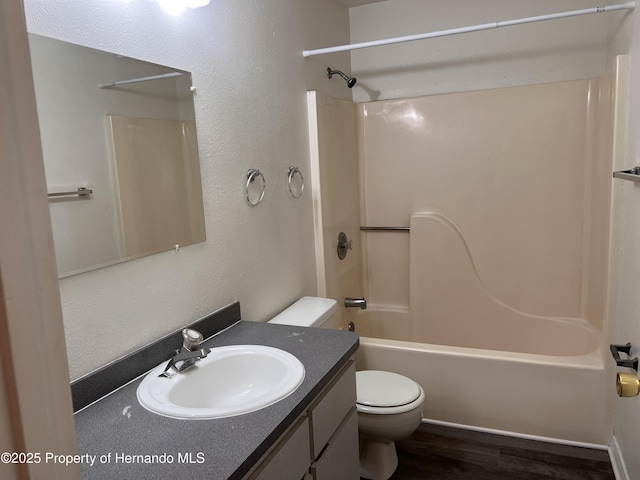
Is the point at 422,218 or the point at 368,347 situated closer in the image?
the point at 368,347

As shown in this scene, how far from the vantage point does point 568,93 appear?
8.91 ft

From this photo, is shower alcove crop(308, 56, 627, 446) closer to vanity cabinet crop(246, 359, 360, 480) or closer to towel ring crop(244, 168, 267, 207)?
towel ring crop(244, 168, 267, 207)

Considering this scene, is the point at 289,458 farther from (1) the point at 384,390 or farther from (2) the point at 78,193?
(1) the point at 384,390

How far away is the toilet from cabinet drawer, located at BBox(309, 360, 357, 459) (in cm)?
41

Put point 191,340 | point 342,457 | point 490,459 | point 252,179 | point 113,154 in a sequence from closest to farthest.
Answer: point 113,154 → point 191,340 → point 342,457 → point 252,179 → point 490,459

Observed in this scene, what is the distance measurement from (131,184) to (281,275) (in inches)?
38.4

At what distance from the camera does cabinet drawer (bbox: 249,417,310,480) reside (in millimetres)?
1094

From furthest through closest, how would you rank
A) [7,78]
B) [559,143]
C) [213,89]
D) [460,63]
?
[460,63], [559,143], [213,89], [7,78]

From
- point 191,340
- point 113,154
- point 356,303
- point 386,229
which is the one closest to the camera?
point 113,154

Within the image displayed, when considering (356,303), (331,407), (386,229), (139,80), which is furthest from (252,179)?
(386,229)

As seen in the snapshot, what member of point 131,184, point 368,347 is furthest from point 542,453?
point 131,184

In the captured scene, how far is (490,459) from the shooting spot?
7.25 feet

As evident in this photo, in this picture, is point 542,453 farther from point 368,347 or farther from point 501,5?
point 501,5

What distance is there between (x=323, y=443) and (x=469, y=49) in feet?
8.42
